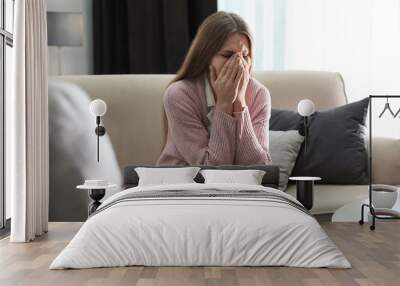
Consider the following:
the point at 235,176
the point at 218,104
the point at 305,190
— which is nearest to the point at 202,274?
the point at 235,176

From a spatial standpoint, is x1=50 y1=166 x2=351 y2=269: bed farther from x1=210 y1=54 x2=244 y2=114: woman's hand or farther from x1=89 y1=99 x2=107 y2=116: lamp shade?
x1=89 y1=99 x2=107 y2=116: lamp shade

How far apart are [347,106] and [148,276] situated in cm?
259

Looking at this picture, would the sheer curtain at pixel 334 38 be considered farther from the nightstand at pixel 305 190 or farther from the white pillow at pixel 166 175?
the white pillow at pixel 166 175

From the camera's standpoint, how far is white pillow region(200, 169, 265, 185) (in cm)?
457

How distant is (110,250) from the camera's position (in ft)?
11.3

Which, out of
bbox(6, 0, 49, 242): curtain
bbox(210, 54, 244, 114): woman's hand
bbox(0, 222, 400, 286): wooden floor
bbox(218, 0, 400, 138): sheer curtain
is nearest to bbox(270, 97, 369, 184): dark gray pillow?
bbox(210, 54, 244, 114): woman's hand

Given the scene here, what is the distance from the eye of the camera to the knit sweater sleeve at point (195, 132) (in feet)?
16.5

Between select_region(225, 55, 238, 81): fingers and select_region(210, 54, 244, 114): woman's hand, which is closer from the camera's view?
select_region(210, 54, 244, 114): woman's hand

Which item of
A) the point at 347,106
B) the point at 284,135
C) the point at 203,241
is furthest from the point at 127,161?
the point at 203,241

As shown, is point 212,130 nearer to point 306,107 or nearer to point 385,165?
point 306,107

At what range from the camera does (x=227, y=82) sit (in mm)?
5324

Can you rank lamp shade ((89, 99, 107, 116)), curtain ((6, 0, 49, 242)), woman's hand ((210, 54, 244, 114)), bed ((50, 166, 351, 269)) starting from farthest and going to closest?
lamp shade ((89, 99, 107, 116)), woman's hand ((210, 54, 244, 114)), curtain ((6, 0, 49, 242)), bed ((50, 166, 351, 269))

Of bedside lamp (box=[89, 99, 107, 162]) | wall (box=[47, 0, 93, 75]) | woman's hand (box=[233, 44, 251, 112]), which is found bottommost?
bedside lamp (box=[89, 99, 107, 162])

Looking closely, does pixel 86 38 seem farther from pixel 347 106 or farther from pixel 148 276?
pixel 148 276
